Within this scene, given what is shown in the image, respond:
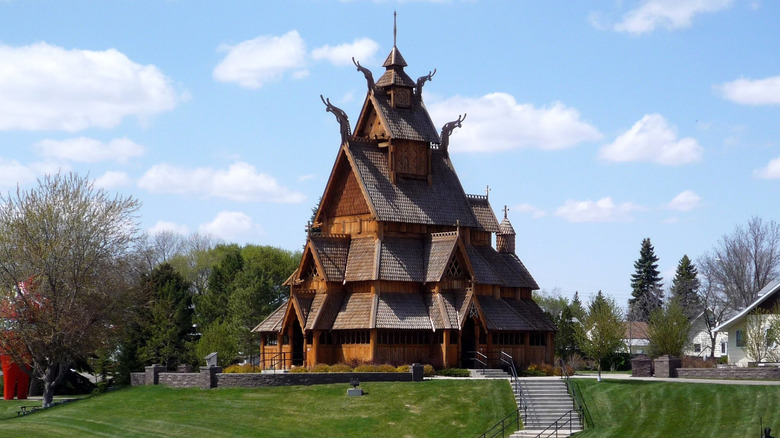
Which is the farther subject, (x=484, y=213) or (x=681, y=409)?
(x=484, y=213)

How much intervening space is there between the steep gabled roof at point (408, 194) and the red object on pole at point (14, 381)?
26.0 m

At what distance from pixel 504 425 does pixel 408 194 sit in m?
19.8

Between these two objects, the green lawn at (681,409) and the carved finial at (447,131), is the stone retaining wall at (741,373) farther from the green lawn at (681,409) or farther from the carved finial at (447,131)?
the carved finial at (447,131)

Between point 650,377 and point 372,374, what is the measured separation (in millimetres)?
14376

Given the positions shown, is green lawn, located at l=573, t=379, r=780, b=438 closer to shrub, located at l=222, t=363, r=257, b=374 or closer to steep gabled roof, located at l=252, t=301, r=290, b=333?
shrub, located at l=222, t=363, r=257, b=374

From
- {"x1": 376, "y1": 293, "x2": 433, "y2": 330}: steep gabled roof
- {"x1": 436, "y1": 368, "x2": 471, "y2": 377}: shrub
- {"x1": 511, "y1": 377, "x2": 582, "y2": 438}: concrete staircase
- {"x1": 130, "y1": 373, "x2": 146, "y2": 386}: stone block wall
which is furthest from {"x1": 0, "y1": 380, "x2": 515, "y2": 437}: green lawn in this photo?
{"x1": 376, "y1": 293, "x2": 433, "y2": 330}: steep gabled roof

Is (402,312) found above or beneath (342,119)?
beneath

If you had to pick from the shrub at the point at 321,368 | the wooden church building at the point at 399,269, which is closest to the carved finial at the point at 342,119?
the wooden church building at the point at 399,269

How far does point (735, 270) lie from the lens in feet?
314

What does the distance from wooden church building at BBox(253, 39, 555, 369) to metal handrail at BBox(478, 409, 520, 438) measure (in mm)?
10984

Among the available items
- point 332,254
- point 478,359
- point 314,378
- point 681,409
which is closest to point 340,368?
point 314,378

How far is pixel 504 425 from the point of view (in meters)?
44.4

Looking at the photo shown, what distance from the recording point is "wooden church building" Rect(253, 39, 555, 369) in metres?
56.8

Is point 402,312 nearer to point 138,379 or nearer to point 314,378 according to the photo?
point 314,378
